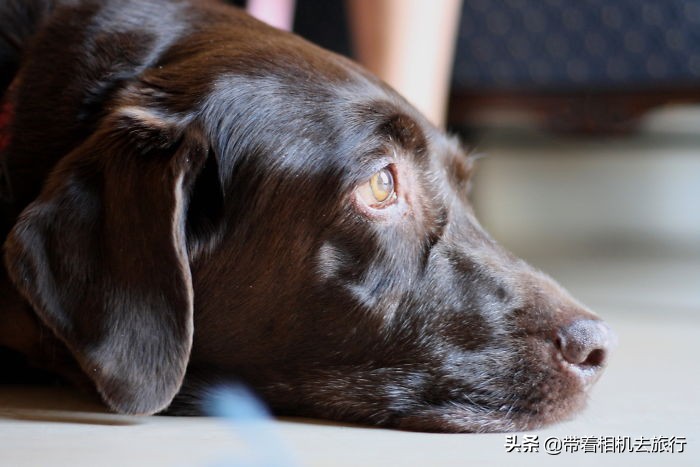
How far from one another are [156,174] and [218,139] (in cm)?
14

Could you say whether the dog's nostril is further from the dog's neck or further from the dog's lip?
the dog's neck

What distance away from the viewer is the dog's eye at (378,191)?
5.41 ft

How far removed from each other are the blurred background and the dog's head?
4.03 ft

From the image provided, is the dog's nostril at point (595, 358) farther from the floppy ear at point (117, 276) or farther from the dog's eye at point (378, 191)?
the floppy ear at point (117, 276)

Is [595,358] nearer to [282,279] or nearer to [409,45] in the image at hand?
[282,279]

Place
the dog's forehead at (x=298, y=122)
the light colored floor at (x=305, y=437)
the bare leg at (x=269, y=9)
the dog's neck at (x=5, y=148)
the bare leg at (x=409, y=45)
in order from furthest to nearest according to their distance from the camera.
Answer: the bare leg at (x=409, y=45) → the bare leg at (x=269, y=9) → the dog's neck at (x=5, y=148) → the dog's forehead at (x=298, y=122) → the light colored floor at (x=305, y=437)

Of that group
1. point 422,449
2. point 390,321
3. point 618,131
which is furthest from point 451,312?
point 618,131

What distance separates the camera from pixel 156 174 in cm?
151

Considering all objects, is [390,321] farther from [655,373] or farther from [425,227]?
[655,373]

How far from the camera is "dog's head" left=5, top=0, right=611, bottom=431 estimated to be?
152cm

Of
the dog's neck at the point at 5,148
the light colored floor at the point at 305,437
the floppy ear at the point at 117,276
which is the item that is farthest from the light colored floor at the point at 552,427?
the dog's neck at the point at 5,148

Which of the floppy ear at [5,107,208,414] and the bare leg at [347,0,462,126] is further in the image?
the bare leg at [347,0,462,126]

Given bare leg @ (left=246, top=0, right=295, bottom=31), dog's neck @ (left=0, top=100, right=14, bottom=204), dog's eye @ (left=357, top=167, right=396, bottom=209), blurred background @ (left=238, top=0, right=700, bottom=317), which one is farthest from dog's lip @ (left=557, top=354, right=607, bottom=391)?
bare leg @ (left=246, top=0, right=295, bottom=31)

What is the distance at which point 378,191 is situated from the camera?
167 cm
